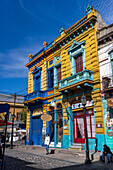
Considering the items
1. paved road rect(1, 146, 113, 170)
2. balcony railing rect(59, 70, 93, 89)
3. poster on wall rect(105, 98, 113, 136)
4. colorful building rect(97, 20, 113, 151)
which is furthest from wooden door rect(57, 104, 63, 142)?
poster on wall rect(105, 98, 113, 136)

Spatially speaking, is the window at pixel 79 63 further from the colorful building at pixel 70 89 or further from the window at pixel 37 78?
the window at pixel 37 78

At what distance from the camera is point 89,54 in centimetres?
1520

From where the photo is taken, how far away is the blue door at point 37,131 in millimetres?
20245

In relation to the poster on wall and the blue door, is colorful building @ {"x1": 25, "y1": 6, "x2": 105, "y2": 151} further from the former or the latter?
the poster on wall

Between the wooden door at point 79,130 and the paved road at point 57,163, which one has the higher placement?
the wooden door at point 79,130

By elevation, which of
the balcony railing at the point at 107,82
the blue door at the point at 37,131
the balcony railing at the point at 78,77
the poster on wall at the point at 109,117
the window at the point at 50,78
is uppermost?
the window at the point at 50,78

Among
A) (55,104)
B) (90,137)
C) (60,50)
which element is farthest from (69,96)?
(60,50)

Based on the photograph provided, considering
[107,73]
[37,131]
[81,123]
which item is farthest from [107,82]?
[37,131]

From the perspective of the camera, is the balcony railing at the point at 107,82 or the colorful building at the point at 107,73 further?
the balcony railing at the point at 107,82

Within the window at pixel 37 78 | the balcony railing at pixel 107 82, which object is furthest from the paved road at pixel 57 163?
the window at pixel 37 78

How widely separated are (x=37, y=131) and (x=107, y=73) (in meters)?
12.0

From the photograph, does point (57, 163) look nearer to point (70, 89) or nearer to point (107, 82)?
point (107, 82)

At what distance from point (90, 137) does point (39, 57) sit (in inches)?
510

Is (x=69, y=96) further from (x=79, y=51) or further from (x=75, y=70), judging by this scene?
(x=79, y=51)
